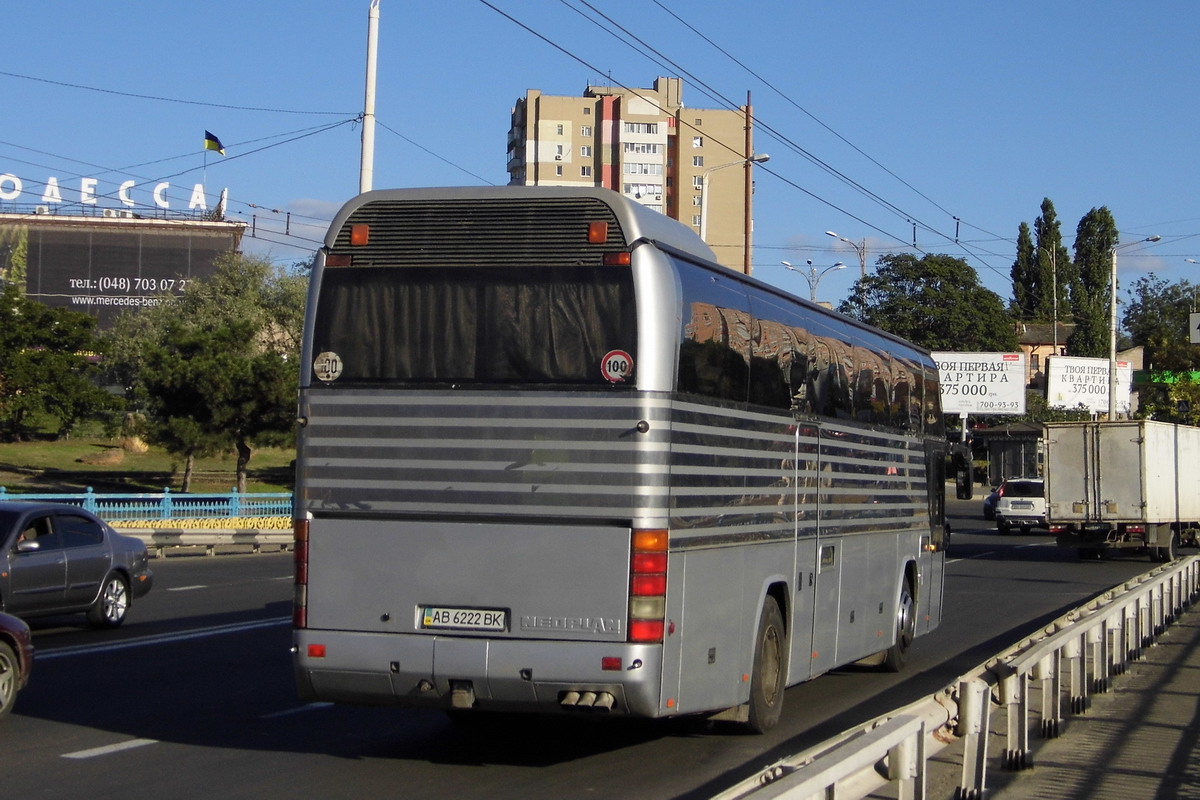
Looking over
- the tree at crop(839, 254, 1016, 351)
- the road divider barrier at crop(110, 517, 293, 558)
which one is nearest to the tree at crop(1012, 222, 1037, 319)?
the tree at crop(839, 254, 1016, 351)

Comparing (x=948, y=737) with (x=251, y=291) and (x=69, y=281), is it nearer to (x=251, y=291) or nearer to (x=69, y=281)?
(x=251, y=291)

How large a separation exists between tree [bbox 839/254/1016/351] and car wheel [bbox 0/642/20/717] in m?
80.7

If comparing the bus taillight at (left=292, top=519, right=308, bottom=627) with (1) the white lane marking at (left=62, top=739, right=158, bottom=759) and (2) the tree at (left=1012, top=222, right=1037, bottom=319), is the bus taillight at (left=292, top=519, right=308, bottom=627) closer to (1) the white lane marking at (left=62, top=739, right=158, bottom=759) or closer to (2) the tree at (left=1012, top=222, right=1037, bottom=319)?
(1) the white lane marking at (left=62, top=739, right=158, bottom=759)

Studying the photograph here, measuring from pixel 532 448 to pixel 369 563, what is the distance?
1223 mm

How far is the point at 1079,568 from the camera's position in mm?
31531

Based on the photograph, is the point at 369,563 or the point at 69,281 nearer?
the point at 369,563

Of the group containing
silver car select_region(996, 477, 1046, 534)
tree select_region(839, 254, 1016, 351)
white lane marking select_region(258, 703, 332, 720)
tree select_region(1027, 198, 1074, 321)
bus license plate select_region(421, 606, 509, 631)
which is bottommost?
white lane marking select_region(258, 703, 332, 720)

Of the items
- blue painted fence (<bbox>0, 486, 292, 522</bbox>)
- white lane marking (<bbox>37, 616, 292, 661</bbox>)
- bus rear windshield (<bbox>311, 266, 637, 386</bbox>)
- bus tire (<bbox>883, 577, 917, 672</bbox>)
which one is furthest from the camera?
blue painted fence (<bbox>0, 486, 292, 522</bbox>)

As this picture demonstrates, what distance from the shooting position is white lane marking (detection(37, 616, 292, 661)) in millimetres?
14211

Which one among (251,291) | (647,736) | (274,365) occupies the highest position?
(251,291)

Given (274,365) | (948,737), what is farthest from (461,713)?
(274,365)

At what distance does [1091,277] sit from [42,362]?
8794 cm

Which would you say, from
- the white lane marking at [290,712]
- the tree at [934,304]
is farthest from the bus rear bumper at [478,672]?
the tree at [934,304]

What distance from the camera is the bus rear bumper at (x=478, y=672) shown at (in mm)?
7852
